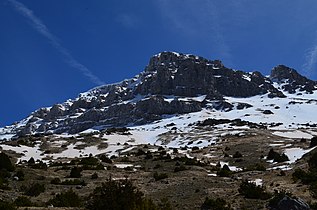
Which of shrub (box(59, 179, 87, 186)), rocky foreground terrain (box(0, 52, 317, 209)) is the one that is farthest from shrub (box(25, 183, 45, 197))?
shrub (box(59, 179, 87, 186))

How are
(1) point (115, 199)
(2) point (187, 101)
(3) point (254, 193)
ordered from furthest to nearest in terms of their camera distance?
(2) point (187, 101) < (3) point (254, 193) < (1) point (115, 199)

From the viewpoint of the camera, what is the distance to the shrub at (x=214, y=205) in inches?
582

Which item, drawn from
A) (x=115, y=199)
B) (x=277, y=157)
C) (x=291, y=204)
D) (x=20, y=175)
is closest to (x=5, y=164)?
(x=20, y=175)

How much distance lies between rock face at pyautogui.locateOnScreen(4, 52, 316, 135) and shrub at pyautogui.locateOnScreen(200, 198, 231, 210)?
122m

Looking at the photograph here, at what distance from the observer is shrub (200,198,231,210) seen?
1478 cm

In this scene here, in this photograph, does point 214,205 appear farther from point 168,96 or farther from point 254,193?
point 168,96

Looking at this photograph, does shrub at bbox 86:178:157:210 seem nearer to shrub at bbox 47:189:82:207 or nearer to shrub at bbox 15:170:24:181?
shrub at bbox 47:189:82:207

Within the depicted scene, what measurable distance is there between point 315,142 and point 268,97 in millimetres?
131486

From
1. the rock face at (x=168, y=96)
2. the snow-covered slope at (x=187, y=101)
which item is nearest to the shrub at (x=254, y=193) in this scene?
the snow-covered slope at (x=187, y=101)

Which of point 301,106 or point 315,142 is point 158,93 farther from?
point 315,142

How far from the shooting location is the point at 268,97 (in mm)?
164250

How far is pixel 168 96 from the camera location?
169250 millimetres

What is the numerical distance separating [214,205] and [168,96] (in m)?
154

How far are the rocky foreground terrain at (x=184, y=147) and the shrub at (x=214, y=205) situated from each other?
4 cm
